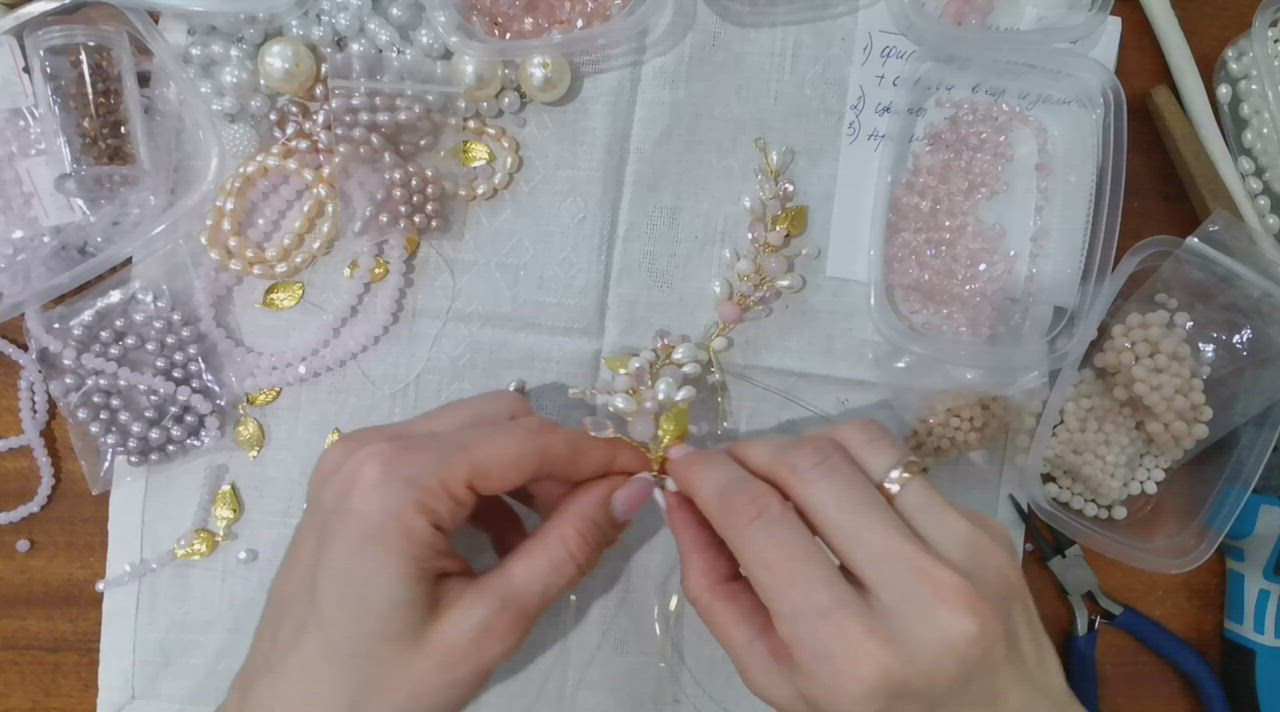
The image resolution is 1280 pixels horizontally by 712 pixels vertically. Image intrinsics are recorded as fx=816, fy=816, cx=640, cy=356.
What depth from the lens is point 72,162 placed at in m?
0.73

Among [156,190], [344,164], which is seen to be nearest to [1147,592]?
[344,164]

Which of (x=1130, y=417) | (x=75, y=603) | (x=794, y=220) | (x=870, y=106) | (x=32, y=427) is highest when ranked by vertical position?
(x=870, y=106)

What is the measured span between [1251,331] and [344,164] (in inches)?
32.0

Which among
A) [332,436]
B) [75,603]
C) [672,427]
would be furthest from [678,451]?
[75,603]

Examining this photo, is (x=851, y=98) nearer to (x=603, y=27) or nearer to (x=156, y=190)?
(x=603, y=27)

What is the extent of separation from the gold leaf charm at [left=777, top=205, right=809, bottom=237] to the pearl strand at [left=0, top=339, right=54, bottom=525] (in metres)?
0.70

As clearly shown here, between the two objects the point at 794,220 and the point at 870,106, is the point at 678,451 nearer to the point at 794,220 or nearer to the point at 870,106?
the point at 794,220

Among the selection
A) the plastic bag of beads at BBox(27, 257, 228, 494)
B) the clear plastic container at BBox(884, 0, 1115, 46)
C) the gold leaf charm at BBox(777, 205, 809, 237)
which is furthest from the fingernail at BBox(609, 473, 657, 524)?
the clear plastic container at BBox(884, 0, 1115, 46)

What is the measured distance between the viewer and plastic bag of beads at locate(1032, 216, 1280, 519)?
694 mm

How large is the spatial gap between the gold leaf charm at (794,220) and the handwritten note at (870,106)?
30 millimetres

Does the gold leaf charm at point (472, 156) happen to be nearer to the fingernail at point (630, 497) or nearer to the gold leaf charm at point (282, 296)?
the gold leaf charm at point (282, 296)

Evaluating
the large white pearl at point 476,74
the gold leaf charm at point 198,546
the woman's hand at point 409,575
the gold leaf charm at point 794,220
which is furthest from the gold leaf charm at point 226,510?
the gold leaf charm at point 794,220

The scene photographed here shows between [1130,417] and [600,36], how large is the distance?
23.3 inches

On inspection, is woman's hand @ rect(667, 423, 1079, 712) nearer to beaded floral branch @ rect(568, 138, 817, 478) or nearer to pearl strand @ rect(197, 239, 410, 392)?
beaded floral branch @ rect(568, 138, 817, 478)
